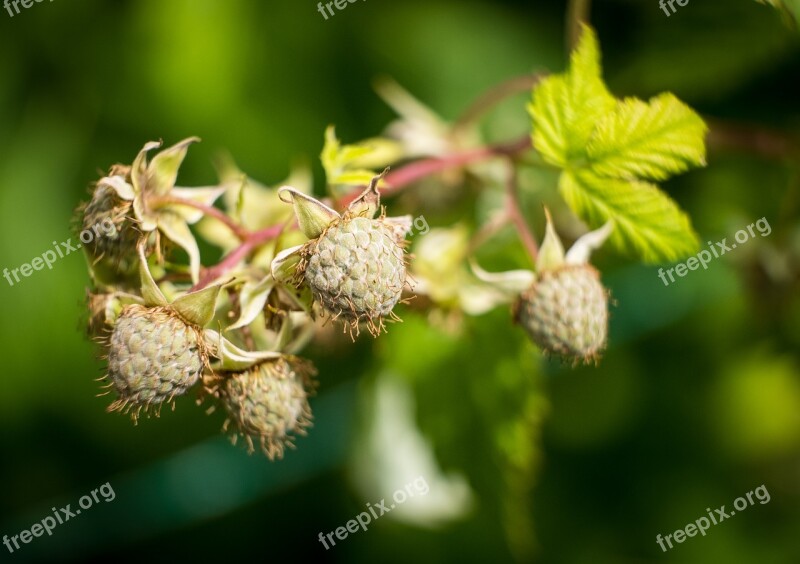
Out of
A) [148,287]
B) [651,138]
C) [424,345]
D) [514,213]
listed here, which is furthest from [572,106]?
[424,345]

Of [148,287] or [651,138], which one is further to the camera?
[651,138]

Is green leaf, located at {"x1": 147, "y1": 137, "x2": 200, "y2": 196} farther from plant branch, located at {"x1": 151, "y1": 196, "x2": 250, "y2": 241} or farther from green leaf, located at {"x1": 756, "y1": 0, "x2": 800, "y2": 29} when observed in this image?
green leaf, located at {"x1": 756, "y1": 0, "x2": 800, "y2": 29}

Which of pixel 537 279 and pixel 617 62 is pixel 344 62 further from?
pixel 537 279

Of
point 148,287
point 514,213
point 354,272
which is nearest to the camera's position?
point 354,272

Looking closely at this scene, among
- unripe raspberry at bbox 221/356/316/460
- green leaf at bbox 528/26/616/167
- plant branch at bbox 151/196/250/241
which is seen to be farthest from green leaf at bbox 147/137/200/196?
green leaf at bbox 528/26/616/167

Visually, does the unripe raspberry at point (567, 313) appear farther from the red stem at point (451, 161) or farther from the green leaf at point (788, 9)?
the green leaf at point (788, 9)

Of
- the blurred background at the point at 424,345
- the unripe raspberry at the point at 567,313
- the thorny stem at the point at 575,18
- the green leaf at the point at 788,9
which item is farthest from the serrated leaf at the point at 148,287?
the green leaf at the point at 788,9

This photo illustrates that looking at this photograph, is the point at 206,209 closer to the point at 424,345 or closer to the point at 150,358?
the point at 150,358
